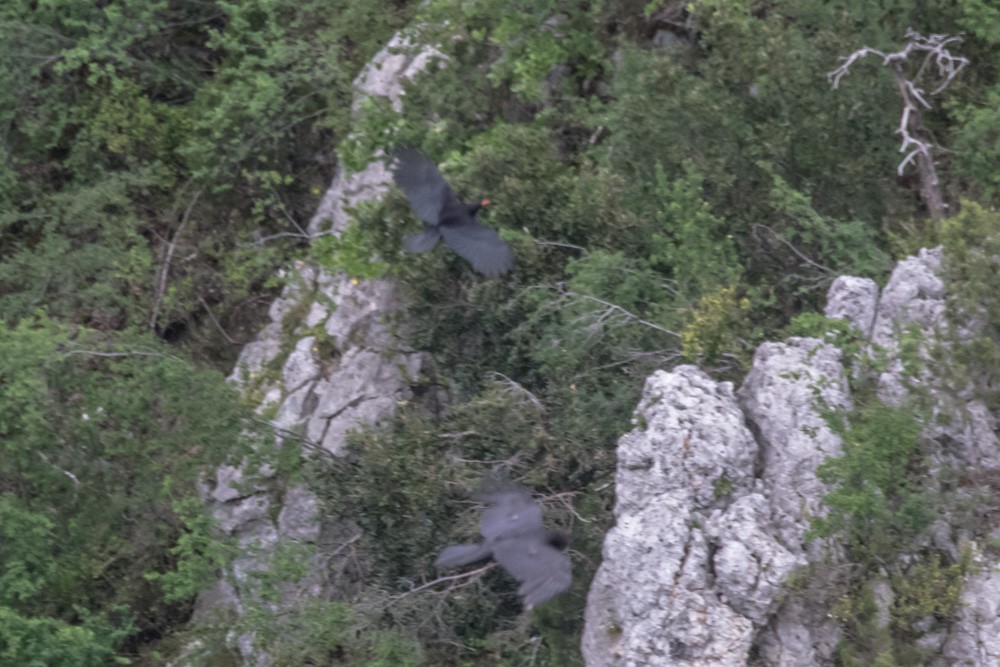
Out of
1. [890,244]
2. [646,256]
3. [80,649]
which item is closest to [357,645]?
[80,649]

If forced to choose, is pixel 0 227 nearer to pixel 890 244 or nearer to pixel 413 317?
pixel 413 317

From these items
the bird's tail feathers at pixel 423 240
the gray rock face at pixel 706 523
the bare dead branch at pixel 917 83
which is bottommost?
the gray rock face at pixel 706 523

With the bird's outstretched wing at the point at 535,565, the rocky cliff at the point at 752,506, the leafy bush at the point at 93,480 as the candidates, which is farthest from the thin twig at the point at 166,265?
the rocky cliff at the point at 752,506

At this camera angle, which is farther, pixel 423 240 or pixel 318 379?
pixel 318 379

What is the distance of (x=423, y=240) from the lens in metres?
6.78

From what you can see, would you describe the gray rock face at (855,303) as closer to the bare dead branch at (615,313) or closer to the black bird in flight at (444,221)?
the bare dead branch at (615,313)

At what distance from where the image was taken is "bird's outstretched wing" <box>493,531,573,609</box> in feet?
18.7

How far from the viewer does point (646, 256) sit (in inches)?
298

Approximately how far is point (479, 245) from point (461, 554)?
163 cm

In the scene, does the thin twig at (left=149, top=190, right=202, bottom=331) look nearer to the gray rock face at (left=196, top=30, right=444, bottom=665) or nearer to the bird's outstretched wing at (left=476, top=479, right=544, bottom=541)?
the gray rock face at (left=196, top=30, right=444, bottom=665)

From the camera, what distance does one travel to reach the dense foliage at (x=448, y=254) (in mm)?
6777

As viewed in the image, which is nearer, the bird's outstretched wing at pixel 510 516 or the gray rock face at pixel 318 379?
the bird's outstretched wing at pixel 510 516

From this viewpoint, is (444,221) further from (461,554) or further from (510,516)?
(461,554)

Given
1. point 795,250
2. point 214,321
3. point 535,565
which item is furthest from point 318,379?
point 795,250
